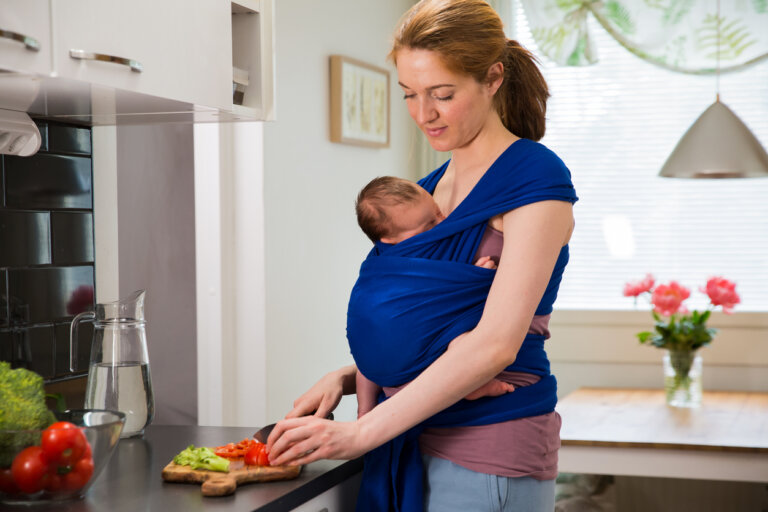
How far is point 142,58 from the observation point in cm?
142

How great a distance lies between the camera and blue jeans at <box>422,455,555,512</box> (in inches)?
54.3

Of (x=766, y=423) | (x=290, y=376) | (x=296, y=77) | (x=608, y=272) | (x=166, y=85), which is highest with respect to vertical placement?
(x=296, y=77)

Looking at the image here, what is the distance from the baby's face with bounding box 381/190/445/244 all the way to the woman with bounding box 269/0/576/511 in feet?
0.12

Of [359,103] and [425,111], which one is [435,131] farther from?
[359,103]

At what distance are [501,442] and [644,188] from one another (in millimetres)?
2801

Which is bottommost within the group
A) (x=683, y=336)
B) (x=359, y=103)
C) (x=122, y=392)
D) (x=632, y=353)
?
(x=632, y=353)

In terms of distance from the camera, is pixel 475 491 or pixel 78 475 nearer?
pixel 78 475

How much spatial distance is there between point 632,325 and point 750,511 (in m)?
0.89

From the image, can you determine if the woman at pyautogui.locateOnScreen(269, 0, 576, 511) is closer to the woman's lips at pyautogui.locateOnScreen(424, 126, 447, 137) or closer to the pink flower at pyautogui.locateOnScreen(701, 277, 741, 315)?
the woman's lips at pyautogui.locateOnScreen(424, 126, 447, 137)

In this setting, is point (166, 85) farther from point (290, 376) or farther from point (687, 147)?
point (687, 147)

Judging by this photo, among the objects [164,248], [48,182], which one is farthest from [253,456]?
[164,248]

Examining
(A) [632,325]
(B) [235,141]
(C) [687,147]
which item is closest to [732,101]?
(C) [687,147]

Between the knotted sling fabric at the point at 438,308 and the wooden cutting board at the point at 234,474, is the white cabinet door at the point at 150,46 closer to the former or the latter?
the knotted sling fabric at the point at 438,308

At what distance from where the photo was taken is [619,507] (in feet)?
12.2
